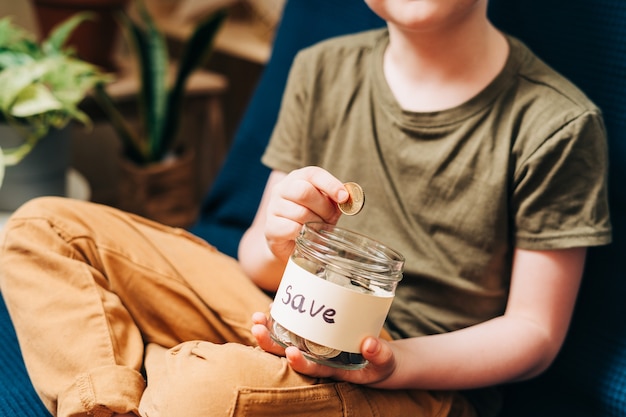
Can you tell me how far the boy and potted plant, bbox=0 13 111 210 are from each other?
1.26 ft

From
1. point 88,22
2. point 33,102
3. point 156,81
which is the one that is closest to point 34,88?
point 33,102

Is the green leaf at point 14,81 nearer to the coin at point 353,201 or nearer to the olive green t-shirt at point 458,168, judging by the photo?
the olive green t-shirt at point 458,168

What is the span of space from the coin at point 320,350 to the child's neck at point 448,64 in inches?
15.8

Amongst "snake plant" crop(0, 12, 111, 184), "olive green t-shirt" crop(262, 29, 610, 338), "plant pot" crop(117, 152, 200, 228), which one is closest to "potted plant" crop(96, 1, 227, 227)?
"plant pot" crop(117, 152, 200, 228)

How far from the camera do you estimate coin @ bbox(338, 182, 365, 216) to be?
30.9 inches

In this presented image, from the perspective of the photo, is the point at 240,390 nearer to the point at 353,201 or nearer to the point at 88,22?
the point at 353,201

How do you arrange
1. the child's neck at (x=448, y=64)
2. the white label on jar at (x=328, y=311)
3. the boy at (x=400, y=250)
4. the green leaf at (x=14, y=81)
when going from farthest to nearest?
the green leaf at (x=14, y=81), the child's neck at (x=448, y=64), the boy at (x=400, y=250), the white label on jar at (x=328, y=311)

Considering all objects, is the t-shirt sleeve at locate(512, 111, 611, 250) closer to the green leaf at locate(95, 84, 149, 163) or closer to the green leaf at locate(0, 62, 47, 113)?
the green leaf at locate(0, 62, 47, 113)

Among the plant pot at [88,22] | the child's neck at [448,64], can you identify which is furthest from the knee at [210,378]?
the plant pot at [88,22]

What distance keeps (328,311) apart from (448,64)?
0.45 m

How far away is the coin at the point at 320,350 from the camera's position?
2.48 feet

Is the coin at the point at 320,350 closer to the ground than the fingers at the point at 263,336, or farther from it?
farther from it

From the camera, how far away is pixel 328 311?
0.72 meters

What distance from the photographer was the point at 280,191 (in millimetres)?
869
